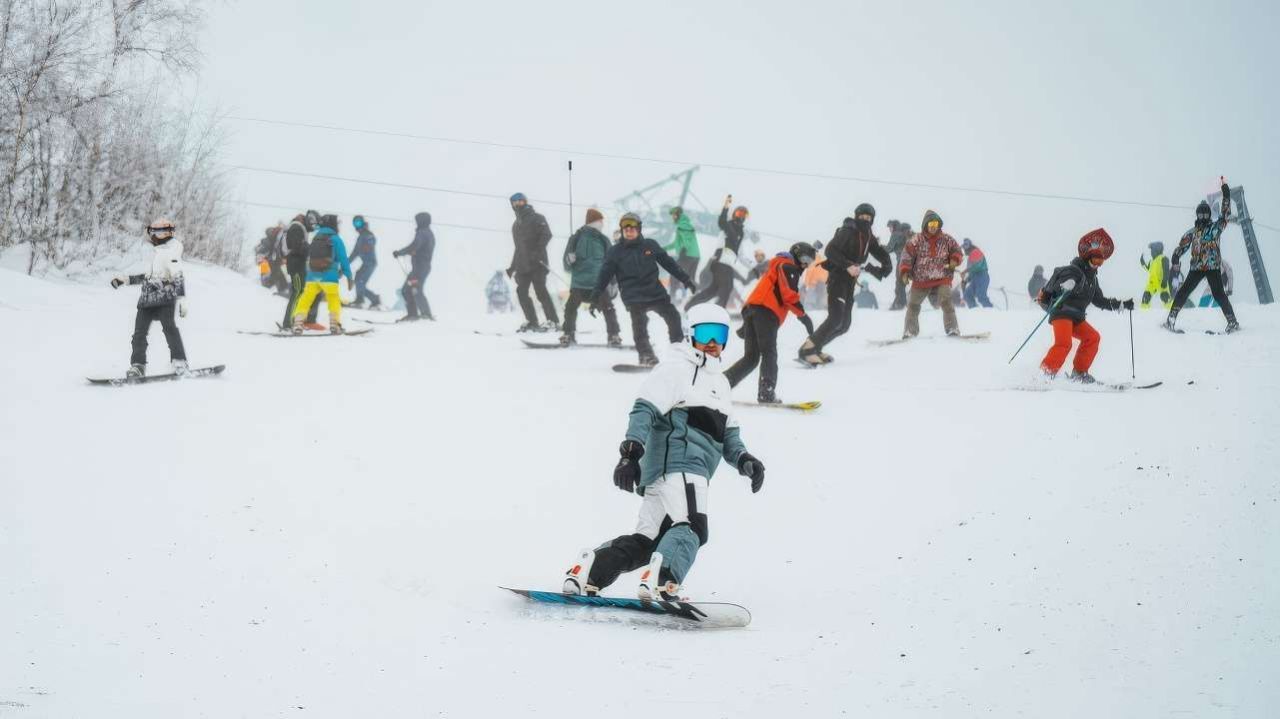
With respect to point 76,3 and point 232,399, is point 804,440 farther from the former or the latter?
point 76,3

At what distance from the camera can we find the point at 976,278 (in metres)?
20.4

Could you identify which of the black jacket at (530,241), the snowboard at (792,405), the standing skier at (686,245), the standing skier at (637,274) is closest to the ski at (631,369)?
the standing skier at (637,274)

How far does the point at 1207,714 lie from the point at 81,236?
1904cm

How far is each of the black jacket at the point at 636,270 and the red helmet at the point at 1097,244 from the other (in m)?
4.12

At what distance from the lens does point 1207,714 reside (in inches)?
136

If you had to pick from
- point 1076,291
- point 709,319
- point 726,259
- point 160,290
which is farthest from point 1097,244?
point 160,290

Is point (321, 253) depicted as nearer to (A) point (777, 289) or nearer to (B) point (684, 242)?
(A) point (777, 289)

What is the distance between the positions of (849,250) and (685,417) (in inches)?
293

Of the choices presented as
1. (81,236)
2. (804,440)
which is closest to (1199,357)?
(804,440)

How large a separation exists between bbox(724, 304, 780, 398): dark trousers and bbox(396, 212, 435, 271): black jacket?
925 centimetres

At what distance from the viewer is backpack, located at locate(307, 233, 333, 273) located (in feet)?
43.3

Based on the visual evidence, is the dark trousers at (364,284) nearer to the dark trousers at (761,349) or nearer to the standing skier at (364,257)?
the standing skier at (364,257)

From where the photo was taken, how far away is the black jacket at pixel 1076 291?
9.64m

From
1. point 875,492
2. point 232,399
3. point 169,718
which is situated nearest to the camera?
point 169,718
